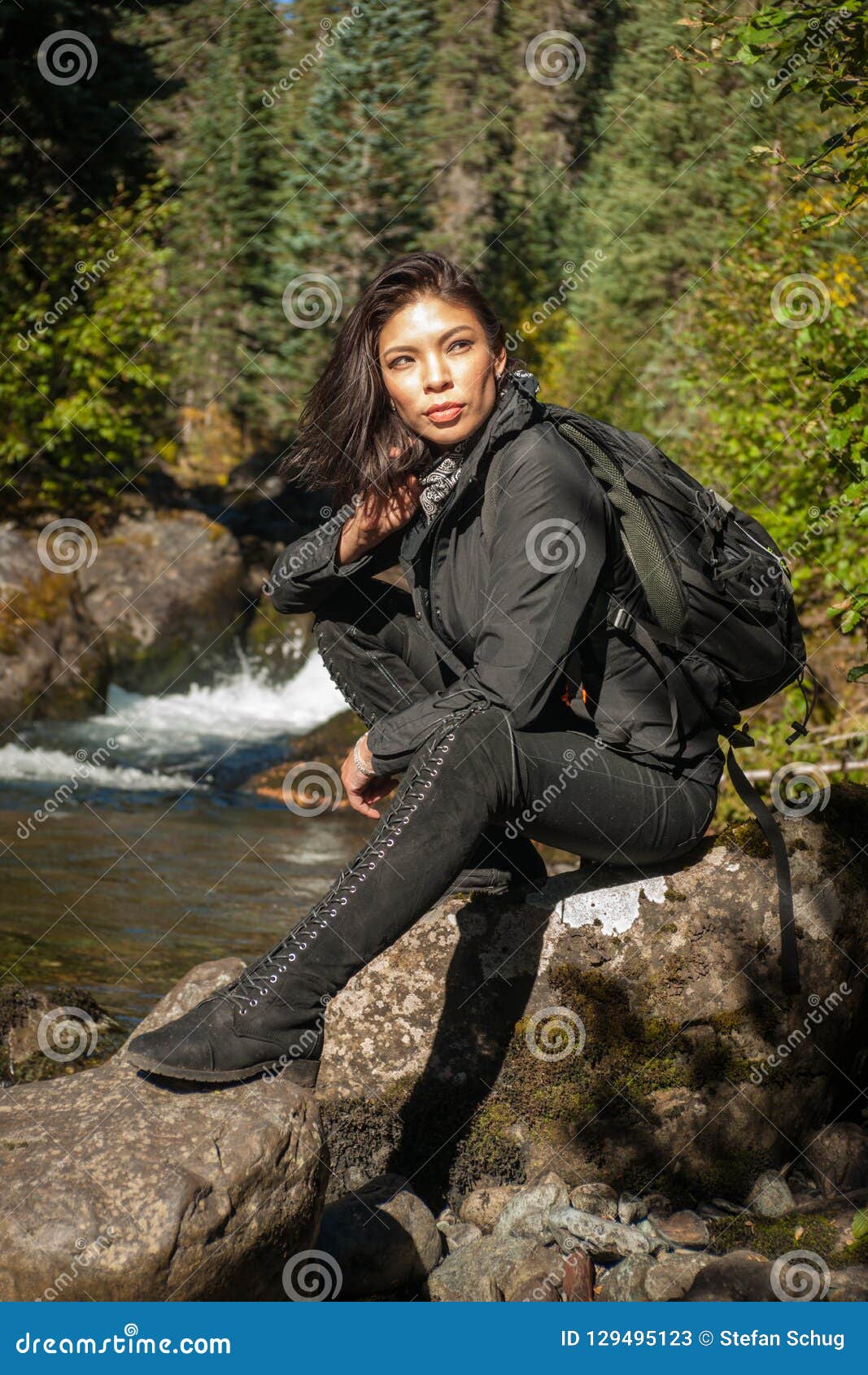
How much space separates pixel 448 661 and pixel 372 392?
76cm

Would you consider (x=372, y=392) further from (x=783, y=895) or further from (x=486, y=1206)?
(x=486, y=1206)

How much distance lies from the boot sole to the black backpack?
3.74ft

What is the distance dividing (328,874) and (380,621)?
4295 mm

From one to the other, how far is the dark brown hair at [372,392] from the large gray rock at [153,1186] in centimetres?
165

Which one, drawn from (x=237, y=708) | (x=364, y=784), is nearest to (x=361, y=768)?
(x=364, y=784)

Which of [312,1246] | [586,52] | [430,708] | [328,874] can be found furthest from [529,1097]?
[586,52]

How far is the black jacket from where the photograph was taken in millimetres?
3037

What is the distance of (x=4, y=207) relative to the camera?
650 inches

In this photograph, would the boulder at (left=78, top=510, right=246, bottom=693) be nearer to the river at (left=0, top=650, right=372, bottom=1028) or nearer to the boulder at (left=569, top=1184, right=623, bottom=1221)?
the river at (left=0, top=650, right=372, bottom=1028)

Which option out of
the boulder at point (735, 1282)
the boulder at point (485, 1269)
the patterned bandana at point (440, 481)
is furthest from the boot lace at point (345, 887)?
the boulder at point (735, 1282)

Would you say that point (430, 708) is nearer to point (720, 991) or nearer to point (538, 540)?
point (538, 540)

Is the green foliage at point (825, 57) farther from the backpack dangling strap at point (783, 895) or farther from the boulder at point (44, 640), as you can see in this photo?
the boulder at point (44, 640)

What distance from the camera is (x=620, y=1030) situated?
354 centimetres

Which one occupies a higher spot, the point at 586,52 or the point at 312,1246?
the point at 586,52
